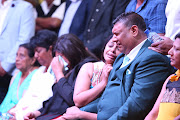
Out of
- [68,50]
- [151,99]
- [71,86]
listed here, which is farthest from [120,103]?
[68,50]

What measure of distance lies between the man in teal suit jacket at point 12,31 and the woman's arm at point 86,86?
162 centimetres

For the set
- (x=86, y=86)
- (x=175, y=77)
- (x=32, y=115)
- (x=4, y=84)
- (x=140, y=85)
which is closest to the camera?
(x=175, y=77)

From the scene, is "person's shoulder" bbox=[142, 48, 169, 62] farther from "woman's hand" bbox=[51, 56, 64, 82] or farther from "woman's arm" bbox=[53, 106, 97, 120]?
"woman's hand" bbox=[51, 56, 64, 82]

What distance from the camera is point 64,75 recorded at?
10.8ft

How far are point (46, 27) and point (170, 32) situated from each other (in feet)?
7.52

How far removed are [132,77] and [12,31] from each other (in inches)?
94.7

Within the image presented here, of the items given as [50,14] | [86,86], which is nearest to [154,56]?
[86,86]

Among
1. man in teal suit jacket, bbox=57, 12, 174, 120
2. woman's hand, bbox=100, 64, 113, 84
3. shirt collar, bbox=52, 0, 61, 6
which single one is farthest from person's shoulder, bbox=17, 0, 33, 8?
man in teal suit jacket, bbox=57, 12, 174, 120

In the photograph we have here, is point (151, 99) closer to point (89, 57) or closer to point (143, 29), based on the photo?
point (143, 29)

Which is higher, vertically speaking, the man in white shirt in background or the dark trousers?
the man in white shirt in background

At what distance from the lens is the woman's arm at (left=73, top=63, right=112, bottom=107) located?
2.68m

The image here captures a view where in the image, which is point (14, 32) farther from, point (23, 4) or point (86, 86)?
point (86, 86)

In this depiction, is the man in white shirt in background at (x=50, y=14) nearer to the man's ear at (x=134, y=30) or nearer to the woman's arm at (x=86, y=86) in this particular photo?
the woman's arm at (x=86, y=86)

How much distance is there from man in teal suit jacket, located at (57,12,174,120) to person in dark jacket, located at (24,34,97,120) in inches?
13.7
